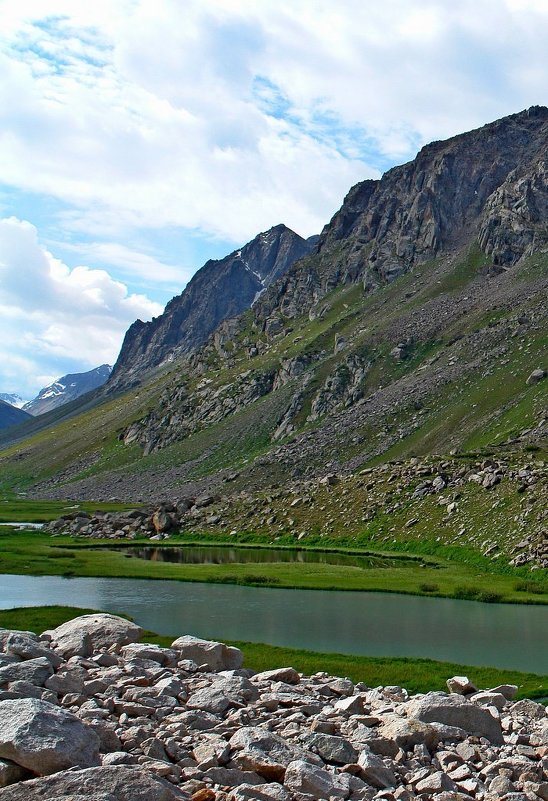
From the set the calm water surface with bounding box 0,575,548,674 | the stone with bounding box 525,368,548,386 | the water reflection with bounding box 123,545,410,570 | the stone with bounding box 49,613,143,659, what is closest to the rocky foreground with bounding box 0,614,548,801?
the stone with bounding box 49,613,143,659

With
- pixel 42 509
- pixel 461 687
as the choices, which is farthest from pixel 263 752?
pixel 42 509

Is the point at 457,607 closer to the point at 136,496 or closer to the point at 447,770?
the point at 447,770

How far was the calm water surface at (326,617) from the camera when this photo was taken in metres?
42.9

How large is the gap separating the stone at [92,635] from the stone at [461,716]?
526 inches

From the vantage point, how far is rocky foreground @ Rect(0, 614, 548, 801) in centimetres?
1692

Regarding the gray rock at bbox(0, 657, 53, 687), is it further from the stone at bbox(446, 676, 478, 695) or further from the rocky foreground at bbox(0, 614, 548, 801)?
the stone at bbox(446, 676, 478, 695)

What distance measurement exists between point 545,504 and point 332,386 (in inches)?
4216

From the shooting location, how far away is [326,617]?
5212 cm

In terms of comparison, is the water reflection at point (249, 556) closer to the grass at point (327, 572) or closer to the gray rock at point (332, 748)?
the grass at point (327, 572)

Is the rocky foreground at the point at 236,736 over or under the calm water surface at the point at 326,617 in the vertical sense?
over

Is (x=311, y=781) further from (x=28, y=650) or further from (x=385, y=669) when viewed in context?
(x=385, y=669)

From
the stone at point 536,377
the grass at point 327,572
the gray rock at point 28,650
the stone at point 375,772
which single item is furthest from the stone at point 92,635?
the stone at point 536,377

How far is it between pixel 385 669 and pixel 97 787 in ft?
77.3

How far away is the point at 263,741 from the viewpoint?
64.9 feet
